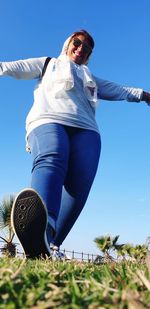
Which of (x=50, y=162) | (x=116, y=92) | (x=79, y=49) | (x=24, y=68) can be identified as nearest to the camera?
(x=50, y=162)

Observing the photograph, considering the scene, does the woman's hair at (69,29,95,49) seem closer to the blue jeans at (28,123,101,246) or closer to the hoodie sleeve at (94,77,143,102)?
the hoodie sleeve at (94,77,143,102)

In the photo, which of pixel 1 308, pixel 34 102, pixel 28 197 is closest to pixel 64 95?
pixel 34 102

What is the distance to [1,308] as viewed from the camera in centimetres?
78

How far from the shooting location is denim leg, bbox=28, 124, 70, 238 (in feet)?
10.4

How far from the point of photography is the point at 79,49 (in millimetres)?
4160

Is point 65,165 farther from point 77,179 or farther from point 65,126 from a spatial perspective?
point 65,126

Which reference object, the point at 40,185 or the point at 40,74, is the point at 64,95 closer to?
the point at 40,74

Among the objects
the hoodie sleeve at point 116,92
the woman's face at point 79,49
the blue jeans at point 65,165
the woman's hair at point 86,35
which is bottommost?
the blue jeans at point 65,165

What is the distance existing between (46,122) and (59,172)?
48 centimetres

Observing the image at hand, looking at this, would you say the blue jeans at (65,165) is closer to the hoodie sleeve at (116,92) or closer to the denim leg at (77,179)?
the denim leg at (77,179)

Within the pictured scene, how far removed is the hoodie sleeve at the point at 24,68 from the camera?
12.3 feet

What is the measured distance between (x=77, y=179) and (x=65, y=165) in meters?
0.24

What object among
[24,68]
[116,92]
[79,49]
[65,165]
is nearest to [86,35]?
[79,49]

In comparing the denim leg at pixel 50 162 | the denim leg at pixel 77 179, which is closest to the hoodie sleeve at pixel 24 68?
the denim leg at pixel 50 162
